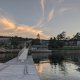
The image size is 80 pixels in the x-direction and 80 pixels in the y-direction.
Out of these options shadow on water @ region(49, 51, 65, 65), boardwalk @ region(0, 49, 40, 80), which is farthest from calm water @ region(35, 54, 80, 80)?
shadow on water @ region(49, 51, 65, 65)

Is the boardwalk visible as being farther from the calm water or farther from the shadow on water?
the shadow on water

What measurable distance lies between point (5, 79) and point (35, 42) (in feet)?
534

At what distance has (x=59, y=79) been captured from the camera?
2205 centimetres

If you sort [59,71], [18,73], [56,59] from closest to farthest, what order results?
[18,73], [59,71], [56,59]

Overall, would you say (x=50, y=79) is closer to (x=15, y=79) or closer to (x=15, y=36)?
(x=15, y=79)

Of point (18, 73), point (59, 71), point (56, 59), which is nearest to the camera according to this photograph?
point (18, 73)

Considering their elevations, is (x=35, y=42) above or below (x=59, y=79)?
above

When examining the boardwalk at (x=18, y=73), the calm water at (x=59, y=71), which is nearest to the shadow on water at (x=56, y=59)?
the calm water at (x=59, y=71)

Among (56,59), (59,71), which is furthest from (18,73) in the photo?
(56,59)

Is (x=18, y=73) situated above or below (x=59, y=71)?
above

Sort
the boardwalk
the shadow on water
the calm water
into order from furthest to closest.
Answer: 1. the shadow on water
2. the calm water
3. the boardwalk

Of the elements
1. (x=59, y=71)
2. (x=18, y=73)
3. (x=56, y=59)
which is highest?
(x=56, y=59)

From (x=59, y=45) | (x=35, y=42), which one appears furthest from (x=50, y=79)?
(x=35, y=42)

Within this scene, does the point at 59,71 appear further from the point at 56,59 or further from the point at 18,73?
the point at 56,59
